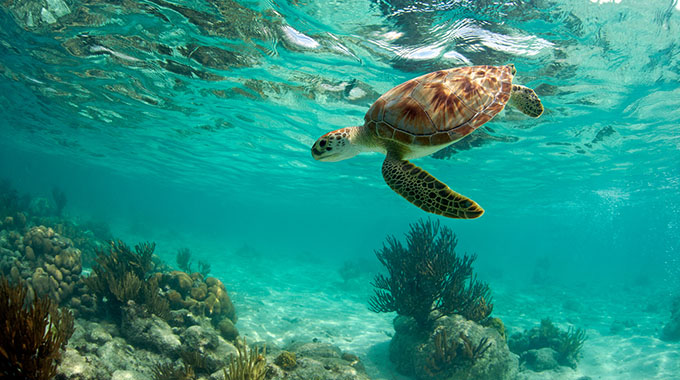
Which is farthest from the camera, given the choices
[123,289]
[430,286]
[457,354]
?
[430,286]

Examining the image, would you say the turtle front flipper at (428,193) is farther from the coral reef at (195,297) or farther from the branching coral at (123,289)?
the coral reef at (195,297)

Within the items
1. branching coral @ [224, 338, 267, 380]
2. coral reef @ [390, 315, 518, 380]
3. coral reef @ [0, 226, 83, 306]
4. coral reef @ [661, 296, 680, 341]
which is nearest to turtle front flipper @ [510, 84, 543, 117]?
coral reef @ [390, 315, 518, 380]

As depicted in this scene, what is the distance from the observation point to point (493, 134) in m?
13.8

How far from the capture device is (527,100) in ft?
15.1

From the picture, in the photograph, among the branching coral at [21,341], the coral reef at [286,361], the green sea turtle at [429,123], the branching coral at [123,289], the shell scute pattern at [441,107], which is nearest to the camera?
the branching coral at [21,341]

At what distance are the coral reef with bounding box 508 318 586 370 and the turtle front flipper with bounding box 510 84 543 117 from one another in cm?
871

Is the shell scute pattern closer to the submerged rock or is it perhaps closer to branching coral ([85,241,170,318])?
the submerged rock

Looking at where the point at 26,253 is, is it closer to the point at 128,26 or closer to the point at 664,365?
the point at 128,26

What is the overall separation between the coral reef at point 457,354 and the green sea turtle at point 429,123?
4886 millimetres

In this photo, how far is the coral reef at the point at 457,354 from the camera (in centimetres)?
676

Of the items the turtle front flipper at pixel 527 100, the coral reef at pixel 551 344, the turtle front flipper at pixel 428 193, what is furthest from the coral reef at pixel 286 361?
the coral reef at pixel 551 344

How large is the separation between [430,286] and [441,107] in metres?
5.34

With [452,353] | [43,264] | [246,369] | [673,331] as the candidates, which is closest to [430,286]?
[452,353]

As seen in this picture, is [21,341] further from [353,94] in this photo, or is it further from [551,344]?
[551,344]
